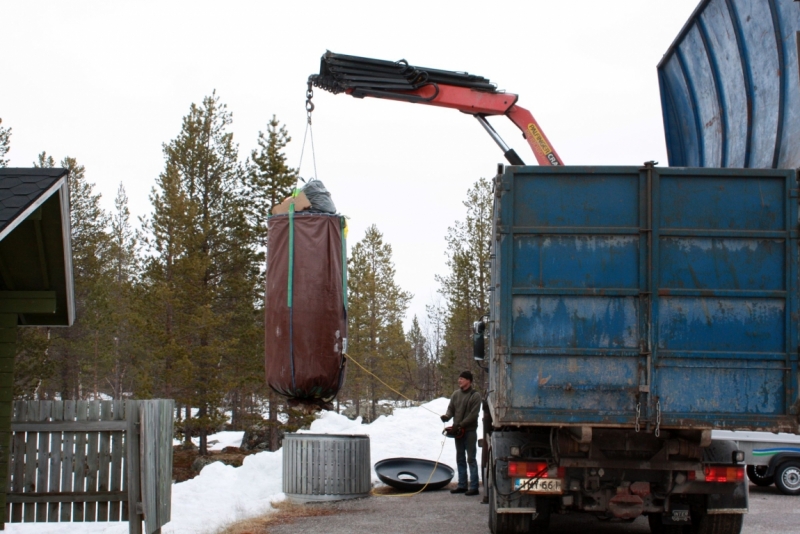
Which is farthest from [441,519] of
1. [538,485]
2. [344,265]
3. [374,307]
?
[374,307]

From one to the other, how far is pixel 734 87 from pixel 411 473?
7.95m

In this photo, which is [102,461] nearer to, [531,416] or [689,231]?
[531,416]

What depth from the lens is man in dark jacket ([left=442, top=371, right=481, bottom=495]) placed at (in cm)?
1272

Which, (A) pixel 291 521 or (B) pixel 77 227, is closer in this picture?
(A) pixel 291 521

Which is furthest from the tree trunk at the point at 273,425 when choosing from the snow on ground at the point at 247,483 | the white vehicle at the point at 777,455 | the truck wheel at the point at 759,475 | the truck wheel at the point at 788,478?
the truck wheel at the point at 788,478

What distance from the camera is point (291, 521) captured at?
10.5 metres

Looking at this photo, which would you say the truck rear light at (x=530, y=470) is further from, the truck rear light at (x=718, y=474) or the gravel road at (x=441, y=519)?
the gravel road at (x=441, y=519)

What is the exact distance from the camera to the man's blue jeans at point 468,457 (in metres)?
12.7

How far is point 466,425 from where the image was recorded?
12.8m

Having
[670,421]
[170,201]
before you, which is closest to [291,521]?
[670,421]

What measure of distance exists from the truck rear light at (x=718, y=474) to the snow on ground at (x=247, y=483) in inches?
208

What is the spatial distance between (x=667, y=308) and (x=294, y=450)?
→ 22.3ft

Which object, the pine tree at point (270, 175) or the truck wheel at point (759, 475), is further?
the pine tree at point (270, 175)

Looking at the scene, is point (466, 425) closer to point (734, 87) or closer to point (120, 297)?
point (734, 87)
